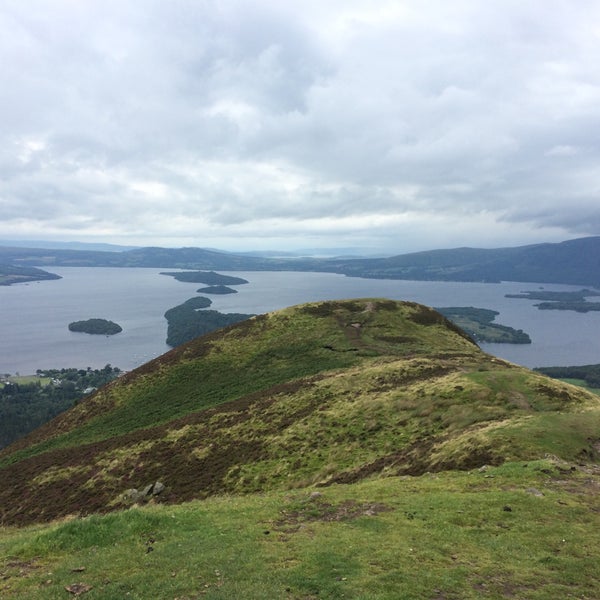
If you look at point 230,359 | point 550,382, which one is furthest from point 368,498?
point 230,359

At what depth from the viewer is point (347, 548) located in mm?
16828

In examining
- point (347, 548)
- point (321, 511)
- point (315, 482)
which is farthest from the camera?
point (315, 482)

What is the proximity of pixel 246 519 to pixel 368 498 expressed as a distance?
279 inches

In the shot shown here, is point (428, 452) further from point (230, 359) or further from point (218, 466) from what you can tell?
point (230, 359)

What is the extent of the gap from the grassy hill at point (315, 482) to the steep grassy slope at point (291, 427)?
22 centimetres

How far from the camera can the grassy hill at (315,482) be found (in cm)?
1519

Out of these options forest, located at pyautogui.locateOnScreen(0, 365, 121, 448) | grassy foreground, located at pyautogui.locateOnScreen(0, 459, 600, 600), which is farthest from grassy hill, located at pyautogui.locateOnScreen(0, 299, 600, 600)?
forest, located at pyautogui.locateOnScreen(0, 365, 121, 448)

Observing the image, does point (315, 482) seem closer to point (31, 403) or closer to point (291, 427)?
point (291, 427)

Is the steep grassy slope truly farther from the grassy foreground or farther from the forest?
the forest

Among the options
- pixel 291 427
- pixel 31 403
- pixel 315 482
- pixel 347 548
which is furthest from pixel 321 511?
pixel 31 403

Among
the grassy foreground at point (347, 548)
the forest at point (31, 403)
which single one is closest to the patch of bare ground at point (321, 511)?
the grassy foreground at point (347, 548)

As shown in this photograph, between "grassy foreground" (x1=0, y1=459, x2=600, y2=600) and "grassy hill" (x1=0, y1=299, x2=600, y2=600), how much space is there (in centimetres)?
9

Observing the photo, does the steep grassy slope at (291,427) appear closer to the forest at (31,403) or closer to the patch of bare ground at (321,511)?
the patch of bare ground at (321,511)

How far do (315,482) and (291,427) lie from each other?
35.2ft
